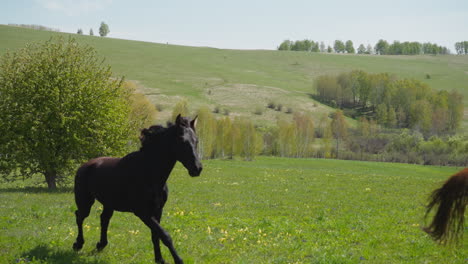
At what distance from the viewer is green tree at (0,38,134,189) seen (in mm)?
23828

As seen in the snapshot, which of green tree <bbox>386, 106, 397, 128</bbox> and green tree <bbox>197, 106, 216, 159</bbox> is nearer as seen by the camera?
green tree <bbox>197, 106, 216, 159</bbox>

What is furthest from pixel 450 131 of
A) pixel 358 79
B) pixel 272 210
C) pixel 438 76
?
pixel 272 210

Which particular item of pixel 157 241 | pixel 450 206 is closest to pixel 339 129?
pixel 157 241

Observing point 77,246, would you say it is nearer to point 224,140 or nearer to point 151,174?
point 151,174

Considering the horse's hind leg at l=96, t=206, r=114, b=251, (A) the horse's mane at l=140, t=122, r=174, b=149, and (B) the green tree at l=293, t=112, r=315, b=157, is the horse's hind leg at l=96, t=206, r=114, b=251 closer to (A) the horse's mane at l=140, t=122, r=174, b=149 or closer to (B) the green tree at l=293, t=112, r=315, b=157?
(A) the horse's mane at l=140, t=122, r=174, b=149

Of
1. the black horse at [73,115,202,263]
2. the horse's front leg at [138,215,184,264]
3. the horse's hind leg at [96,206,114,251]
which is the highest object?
the black horse at [73,115,202,263]

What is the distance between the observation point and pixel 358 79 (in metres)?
152

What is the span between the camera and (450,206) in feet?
18.1

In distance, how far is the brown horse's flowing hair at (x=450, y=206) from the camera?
541 cm

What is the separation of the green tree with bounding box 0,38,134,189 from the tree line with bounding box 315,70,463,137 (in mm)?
115843

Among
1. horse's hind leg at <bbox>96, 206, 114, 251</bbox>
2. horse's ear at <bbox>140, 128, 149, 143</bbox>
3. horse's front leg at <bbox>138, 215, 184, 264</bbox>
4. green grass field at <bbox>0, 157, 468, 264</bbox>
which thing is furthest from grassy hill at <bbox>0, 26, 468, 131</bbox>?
horse's front leg at <bbox>138, 215, 184, 264</bbox>

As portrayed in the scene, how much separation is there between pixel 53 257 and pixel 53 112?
16.8 meters

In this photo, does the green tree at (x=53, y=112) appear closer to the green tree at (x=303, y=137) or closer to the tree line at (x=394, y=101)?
the green tree at (x=303, y=137)

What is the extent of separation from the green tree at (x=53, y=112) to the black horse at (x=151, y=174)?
1589 centimetres
